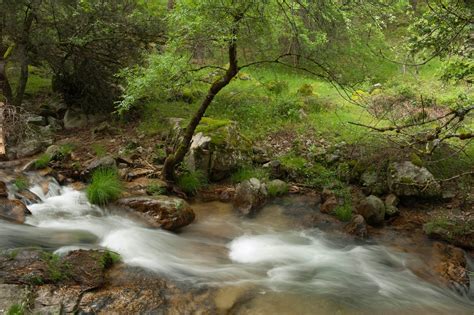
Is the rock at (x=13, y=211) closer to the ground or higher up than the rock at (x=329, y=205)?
closer to the ground

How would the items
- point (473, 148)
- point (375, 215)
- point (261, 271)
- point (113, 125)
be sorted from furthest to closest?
point (113, 125), point (473, 148), point (375, 215), point (261, 271)

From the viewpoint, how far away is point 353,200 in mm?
8328

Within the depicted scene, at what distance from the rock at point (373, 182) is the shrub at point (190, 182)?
350 centimetres

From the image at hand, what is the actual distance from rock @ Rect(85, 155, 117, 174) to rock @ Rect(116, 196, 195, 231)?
1.38 meters

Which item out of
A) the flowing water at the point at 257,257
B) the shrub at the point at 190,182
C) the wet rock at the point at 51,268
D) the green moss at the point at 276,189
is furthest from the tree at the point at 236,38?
the wet rock at the point at 51,268

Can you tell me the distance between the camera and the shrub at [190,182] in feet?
27.7

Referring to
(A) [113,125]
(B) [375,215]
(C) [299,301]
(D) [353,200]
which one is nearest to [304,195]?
(D) [353,200]

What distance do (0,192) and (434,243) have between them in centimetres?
761

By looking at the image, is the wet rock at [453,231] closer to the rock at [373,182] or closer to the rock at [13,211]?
the rock at [373,182]

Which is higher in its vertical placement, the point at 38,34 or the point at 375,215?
the point at 38,34

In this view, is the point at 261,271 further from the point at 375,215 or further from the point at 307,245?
the point at 375,215

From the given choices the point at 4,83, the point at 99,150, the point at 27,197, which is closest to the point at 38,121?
the point at 4,83

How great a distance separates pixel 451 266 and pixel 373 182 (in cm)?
255

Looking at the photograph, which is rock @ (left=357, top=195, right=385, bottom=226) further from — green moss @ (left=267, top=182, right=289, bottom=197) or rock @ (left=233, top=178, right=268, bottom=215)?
rock @ (left=233, top=178, right=268, bottom=215)
